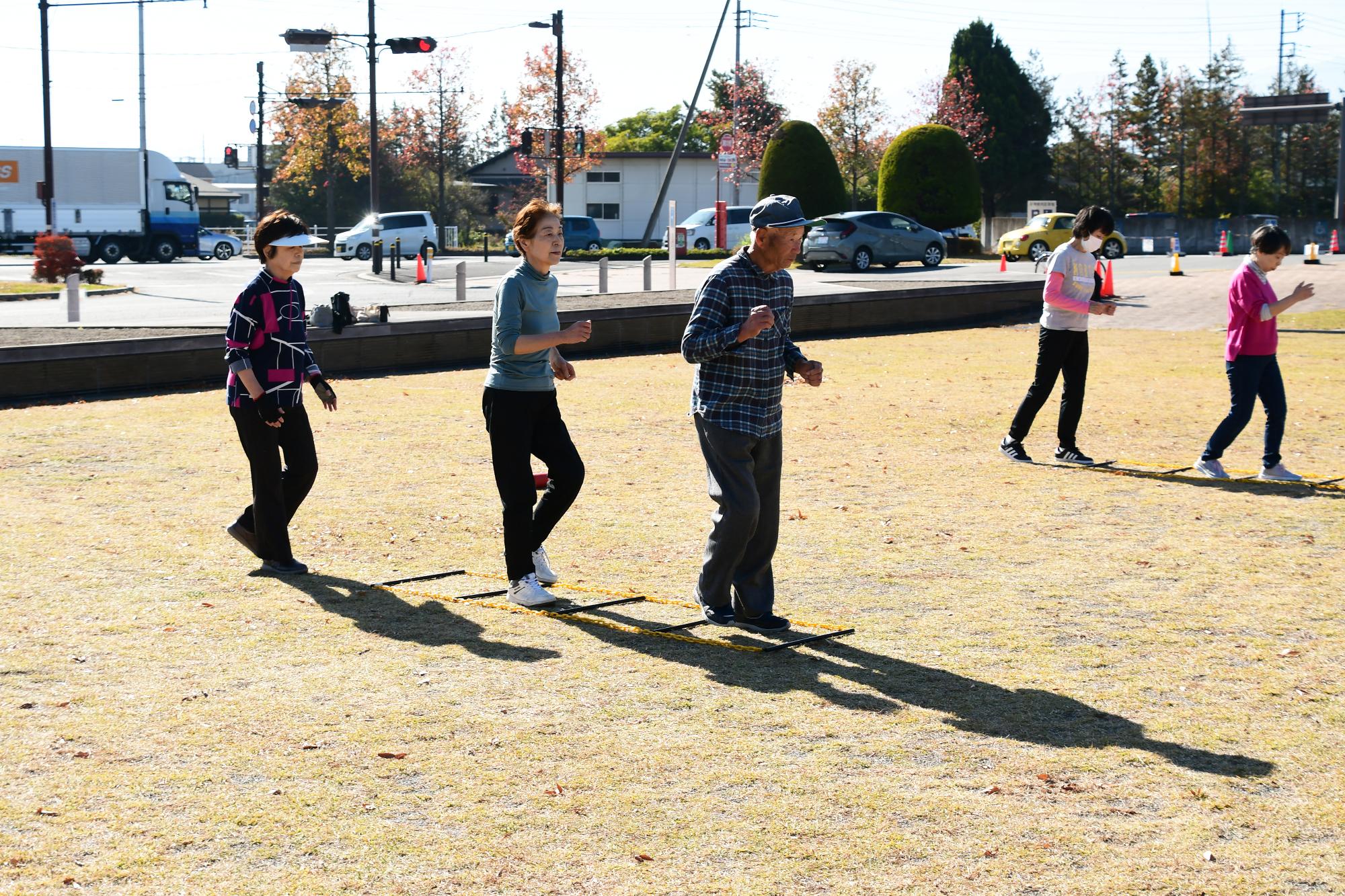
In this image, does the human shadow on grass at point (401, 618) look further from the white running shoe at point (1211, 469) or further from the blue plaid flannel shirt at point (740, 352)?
the white running shoe at point (1211, 469)

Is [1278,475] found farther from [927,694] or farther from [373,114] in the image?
[373,114]

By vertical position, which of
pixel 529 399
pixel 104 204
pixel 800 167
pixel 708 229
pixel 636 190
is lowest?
pixel 529 399

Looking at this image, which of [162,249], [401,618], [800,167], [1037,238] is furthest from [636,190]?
[401,618]

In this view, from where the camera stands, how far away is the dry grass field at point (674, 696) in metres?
4.04

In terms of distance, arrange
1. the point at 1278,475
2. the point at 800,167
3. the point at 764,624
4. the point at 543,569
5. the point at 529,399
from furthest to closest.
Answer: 1. the point at 800,167
2. the point at 1278,475
3. the point at 543,569
4. the point at 529,399
5. the point at 764,624

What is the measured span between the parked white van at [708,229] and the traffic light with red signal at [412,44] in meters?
15.0

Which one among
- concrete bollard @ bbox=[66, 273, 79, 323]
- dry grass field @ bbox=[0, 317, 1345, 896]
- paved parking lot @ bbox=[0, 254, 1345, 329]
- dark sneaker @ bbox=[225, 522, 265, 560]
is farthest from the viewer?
paved parking lot @ bbox=[0, 254, 1345, 329]

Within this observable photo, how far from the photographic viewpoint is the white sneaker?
267 inches

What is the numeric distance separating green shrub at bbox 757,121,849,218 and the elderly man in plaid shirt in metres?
37.7

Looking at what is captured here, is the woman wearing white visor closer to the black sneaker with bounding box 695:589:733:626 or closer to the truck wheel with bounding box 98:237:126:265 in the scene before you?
the black sneaker with bounding box 695:589:733:626

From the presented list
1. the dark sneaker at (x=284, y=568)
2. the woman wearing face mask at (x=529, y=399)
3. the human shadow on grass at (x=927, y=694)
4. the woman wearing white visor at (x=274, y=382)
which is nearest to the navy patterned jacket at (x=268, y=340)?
the woman wearing white visor at (x=274, y=382)

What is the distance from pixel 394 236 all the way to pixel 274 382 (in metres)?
41.2

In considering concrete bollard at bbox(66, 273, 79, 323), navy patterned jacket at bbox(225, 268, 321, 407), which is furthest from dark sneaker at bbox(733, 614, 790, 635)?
concrete bollard at bbox(66, 273, 79, 323)

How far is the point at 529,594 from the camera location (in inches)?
267
